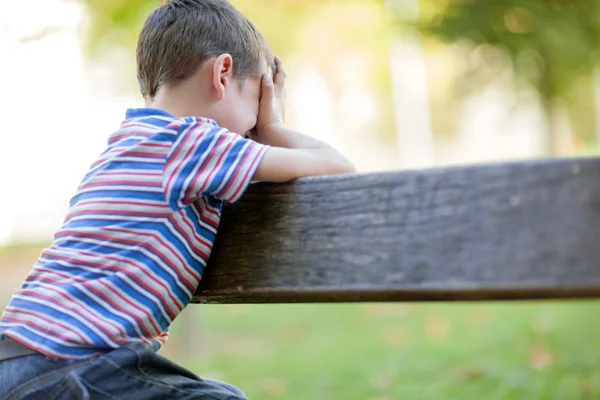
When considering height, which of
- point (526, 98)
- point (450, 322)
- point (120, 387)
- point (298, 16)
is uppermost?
point (298, 16)

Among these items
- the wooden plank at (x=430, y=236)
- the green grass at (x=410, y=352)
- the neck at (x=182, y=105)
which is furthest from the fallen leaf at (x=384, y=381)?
the wooden plank at (x=430, y=236)

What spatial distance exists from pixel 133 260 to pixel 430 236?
2.16 feet

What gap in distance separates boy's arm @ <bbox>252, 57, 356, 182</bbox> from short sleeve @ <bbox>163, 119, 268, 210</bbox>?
37 mm

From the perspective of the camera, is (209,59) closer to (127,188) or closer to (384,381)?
(127,188)

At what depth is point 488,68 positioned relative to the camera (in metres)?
11.2

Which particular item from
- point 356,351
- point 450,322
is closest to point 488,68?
point 450,322

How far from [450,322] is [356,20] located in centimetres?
773

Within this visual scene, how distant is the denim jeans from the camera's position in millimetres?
1384

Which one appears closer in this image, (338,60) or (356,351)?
(356,351)

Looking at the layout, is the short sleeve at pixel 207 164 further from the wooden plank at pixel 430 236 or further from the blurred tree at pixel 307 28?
the blurred tree at pixel 307 28

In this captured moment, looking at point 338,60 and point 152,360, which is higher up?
point 338,60

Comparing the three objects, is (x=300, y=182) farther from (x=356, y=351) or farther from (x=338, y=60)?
(x=338, y=60)

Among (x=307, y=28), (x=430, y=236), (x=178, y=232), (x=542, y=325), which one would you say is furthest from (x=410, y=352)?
(x=307, y=28)

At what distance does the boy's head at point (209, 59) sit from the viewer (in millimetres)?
1698
